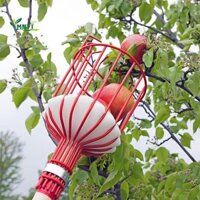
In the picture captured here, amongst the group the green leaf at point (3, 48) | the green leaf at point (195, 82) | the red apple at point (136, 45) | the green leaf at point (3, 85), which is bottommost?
the green leaf at point (3, 85)

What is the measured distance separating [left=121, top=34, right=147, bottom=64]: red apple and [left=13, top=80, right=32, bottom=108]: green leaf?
0.25 metres

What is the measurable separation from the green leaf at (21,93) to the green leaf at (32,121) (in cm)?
11

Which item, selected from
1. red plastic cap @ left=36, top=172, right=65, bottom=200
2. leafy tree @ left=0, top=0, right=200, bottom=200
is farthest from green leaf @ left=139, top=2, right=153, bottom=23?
red plastic cap @ left=36, top=172, right=65, bottom=200

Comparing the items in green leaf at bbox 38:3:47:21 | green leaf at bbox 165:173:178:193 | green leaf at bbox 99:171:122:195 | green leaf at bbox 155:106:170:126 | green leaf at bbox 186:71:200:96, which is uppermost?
green leaf at bbox 38:3:47:21

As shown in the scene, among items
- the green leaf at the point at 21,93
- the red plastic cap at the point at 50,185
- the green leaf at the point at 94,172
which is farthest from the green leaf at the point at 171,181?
the red plastic cap at the point at 50,185

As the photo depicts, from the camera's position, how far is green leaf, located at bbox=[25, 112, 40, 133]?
1.42 meters

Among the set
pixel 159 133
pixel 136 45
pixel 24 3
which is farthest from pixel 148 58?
pixel 159 133

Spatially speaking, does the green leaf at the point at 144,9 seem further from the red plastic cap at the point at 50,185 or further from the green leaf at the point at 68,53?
the red plastic cap at the point at 50,185

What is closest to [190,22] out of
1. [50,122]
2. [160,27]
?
[160,27]

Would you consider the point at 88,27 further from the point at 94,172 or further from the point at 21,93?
the point at 94,172

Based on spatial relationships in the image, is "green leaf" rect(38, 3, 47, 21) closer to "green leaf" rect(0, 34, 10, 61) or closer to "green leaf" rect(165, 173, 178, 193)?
"green leaf" rect(0, 34, 10, 61)

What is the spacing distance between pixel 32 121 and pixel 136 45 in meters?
0.38

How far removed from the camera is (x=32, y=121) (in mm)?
1421

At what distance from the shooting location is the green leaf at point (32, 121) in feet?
4.64
